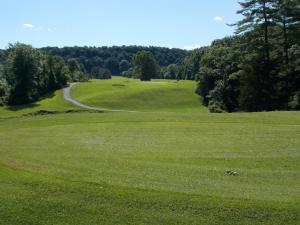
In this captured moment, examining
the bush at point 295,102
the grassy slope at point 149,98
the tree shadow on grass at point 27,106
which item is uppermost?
the bush at point 295,102

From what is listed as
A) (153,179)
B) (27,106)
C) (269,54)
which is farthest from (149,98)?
(153,179)

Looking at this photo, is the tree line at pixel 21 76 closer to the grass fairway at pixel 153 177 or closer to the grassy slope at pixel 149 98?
the grassy slope at pixel 149 98

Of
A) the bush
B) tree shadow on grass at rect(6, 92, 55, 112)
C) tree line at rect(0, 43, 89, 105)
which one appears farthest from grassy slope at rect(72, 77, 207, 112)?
the bush

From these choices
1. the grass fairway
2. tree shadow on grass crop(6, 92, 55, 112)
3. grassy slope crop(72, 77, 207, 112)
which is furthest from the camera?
tree shadow on grass crop(6, 92, 55, 112)

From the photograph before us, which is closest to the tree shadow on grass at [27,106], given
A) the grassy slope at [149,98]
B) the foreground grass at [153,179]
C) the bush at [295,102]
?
the grassy slope at [149,98]

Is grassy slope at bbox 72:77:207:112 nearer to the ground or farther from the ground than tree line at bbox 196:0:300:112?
nearer to the ground

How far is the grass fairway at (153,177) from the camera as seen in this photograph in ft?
39.4

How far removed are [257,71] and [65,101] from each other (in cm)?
4439

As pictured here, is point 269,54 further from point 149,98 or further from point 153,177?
point 153,177

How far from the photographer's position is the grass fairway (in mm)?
12008

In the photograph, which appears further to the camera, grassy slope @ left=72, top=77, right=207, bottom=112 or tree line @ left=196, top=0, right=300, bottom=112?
grassy slope @ left=72, top=77, right=207, bottom=112

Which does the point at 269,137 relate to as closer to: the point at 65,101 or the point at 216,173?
the point at 216,173

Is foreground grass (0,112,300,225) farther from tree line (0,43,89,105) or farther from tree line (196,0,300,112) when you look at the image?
tree line (0,43,89,105)

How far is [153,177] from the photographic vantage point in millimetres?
Answer: 14695
